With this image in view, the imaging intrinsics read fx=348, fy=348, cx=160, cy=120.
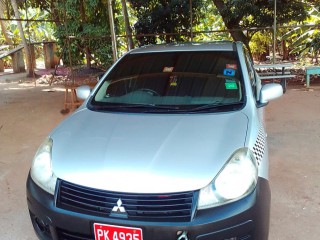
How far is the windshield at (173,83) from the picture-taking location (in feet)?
9.26

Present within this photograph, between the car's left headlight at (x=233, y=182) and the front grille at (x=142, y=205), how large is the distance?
0.10 metres

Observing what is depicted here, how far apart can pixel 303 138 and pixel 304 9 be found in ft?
19.6

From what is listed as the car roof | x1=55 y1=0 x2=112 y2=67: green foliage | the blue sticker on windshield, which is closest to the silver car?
the blue sticker on windshield

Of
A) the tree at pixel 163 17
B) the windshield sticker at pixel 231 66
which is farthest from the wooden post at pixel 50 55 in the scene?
the windshield sticker at pixel 231 66

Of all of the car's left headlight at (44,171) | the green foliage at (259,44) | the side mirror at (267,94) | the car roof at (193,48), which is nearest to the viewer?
the car's left headlight at (44,171)

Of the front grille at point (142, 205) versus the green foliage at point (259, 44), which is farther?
the green foliage at point (259, 44)

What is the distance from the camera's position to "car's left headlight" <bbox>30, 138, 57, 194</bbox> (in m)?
2.16

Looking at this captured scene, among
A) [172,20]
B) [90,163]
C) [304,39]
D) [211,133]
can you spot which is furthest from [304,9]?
[90,163]

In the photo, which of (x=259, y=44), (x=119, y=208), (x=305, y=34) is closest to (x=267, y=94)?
(x=119, y=208)

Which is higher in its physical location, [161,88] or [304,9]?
[304,9]

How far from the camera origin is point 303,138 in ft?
15.6

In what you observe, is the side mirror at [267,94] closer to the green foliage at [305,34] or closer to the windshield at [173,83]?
the windshield at [173,83]

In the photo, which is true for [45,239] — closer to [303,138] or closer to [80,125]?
[80,125]

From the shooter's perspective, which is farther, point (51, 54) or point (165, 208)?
point (51, 54)
